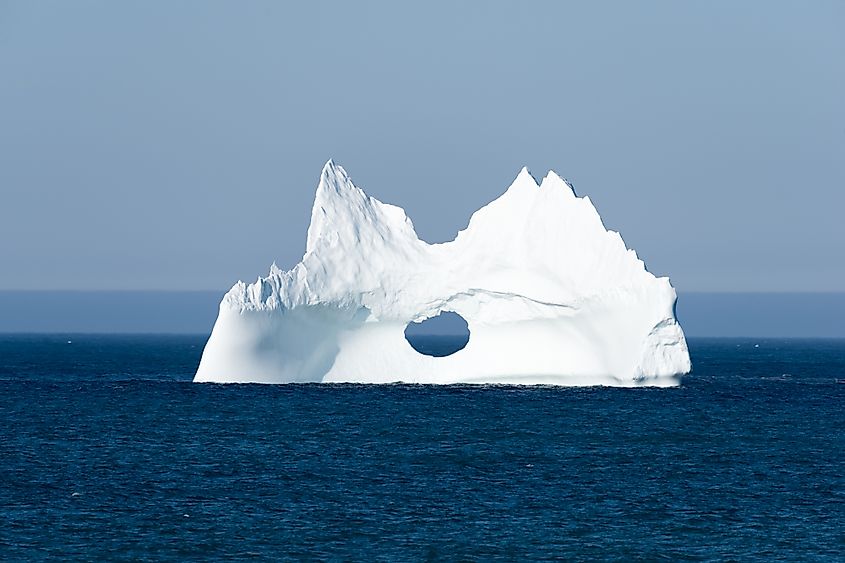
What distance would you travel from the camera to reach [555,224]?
53.0 metres

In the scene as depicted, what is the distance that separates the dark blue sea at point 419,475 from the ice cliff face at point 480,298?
1.63 metres

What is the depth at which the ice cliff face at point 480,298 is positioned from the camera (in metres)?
51.1

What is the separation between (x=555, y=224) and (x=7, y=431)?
22.4 m

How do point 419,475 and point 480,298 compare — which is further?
point 480,298

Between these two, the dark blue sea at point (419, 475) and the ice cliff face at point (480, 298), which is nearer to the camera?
the dark blue sea at point (419, 475)

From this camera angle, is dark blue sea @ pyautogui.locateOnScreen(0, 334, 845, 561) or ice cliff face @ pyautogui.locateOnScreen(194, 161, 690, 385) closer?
dark blue sea @ pyautogui.locateOnScreen(0, 334, 845, 561)

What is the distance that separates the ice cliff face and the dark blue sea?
1.63m

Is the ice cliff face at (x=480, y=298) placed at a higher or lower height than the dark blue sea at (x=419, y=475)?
higher

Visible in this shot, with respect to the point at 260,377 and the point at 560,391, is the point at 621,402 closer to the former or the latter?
the point at 560,391

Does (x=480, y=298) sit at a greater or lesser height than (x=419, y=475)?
greater

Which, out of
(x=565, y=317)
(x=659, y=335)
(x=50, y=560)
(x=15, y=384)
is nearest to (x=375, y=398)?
(x=565, y=317)

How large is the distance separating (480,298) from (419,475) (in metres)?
19.9

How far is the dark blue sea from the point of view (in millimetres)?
26188

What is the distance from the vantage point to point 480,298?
5359cm
